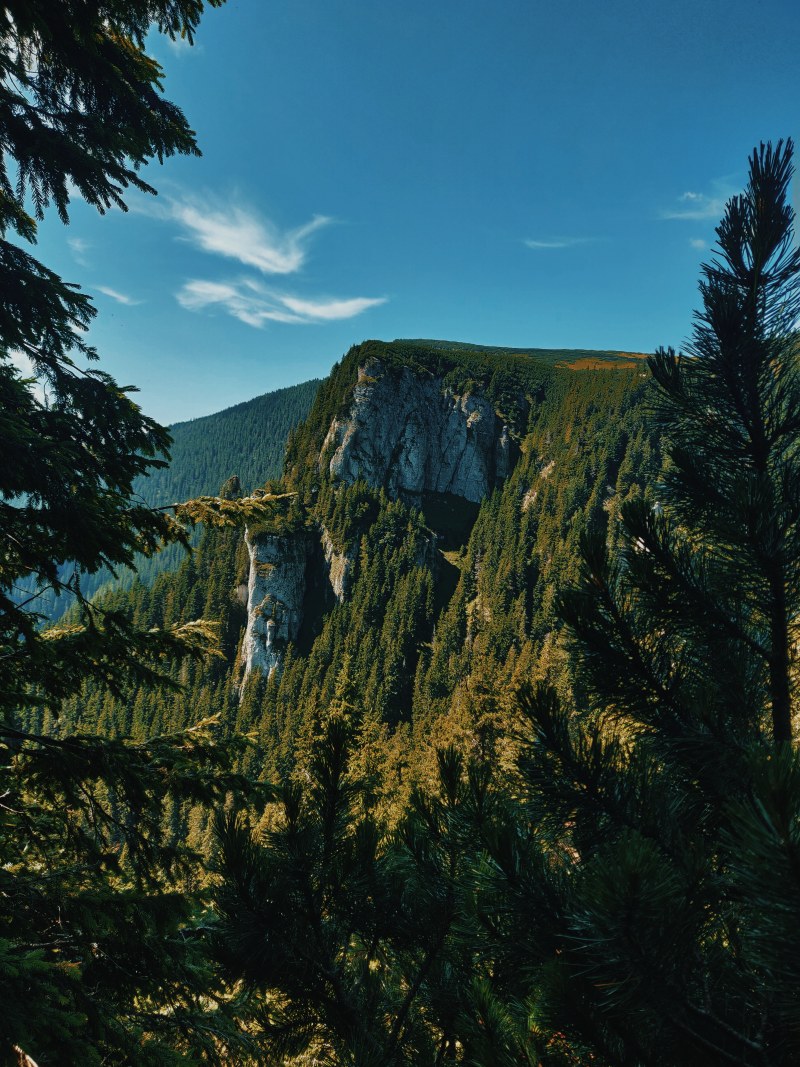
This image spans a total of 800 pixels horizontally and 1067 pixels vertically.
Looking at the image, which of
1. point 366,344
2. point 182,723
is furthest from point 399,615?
point 366,344

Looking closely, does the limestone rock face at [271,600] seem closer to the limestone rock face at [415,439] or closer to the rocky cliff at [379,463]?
the rocky cliff at [379,463]

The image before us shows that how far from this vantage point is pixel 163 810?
380 cm

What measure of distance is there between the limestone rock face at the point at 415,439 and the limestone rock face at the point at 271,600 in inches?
902

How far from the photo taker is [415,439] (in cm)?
10500

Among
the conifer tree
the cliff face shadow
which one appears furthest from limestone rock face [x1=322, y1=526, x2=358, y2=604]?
the conifer tree

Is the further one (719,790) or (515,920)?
(719,790)

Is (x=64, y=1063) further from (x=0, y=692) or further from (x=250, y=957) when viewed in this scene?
(x=0, y=692)

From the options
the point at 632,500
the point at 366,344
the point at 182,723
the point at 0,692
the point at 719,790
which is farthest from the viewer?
the point at 366,344

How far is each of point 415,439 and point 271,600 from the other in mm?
47226

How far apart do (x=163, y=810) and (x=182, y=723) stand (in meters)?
76.9

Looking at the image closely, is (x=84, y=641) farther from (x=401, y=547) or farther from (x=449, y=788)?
(x=401, y=547)

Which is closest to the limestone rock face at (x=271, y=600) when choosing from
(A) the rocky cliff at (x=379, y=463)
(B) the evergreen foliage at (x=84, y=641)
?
(A) the rocky cliff at (x=379, y=463)

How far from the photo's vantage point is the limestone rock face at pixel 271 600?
257ft

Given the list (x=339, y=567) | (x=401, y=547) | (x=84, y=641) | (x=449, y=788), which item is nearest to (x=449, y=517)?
(x=401, y=547)
